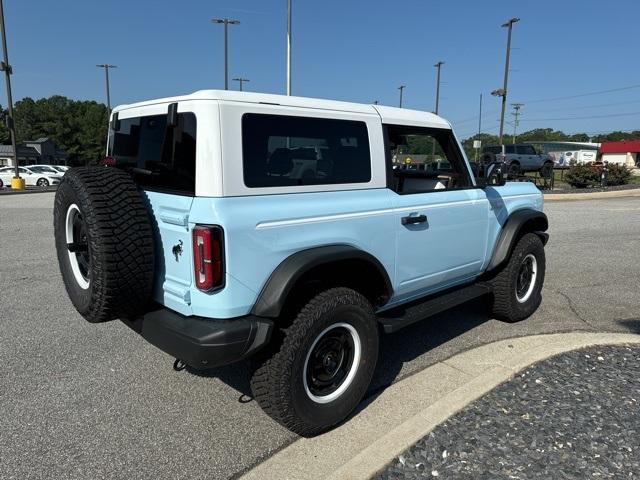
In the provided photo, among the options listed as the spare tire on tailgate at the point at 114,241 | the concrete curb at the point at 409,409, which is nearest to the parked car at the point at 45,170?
the spare tire on tailgate at the point at 114,241

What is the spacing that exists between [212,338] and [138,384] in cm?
135

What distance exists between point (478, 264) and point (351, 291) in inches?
67.6

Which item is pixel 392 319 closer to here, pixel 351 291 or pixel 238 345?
pixel 351 291

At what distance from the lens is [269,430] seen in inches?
114

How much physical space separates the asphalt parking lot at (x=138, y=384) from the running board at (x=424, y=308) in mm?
481

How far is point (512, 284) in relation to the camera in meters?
4.43

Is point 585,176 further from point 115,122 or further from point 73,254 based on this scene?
point 73,254

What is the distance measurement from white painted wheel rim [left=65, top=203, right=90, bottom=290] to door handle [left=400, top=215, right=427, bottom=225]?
207 centimetres

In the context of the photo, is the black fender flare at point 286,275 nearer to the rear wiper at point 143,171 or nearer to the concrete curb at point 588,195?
the rear wiper at point 143,171

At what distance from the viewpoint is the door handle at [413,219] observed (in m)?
3.26

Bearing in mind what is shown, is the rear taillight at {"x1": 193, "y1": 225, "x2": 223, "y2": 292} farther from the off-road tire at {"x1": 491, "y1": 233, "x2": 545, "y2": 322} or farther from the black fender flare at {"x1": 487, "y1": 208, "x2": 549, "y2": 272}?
the off-road tire at {"x1": 491, "y1": 233, "x2": 545, "y2": 322}

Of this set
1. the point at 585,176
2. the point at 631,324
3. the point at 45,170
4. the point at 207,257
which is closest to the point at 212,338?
the point at 207,257

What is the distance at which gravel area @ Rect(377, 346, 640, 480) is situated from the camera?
246 cm

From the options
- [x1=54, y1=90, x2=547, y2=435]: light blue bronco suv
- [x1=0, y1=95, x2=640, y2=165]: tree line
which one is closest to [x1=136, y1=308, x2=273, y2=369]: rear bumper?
[x1=54, y1=90, x2=547, y2=435]: light blue bronco suv
